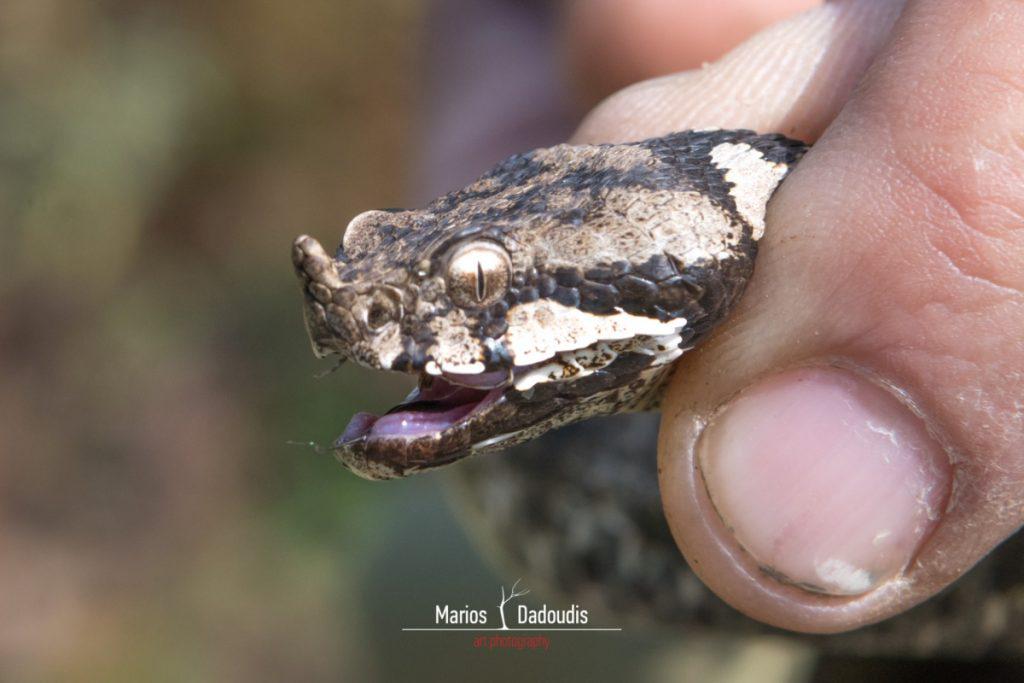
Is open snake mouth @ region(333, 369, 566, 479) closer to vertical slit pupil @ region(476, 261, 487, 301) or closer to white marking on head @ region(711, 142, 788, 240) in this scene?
vertical slit pupil @ region(476, 261, 487, 301)

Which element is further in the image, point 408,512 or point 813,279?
point 408,512

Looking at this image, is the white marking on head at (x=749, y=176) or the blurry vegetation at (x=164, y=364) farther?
the blurry vegetation at (x=164, y=364)

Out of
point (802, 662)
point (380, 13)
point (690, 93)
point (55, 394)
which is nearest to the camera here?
point (690, 93)

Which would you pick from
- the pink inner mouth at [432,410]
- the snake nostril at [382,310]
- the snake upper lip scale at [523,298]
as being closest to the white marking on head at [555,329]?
the snake upper lip scale at [523,298]

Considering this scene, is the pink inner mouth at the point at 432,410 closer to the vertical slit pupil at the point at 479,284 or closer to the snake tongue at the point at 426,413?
the snake tongue at the point at 426,413

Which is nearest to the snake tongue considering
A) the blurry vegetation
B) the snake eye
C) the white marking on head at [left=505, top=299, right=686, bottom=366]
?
the white marking on head at [left=505, top=299, right=686, bottom=366]

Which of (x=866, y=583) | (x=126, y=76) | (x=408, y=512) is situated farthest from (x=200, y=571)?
(x=866, y=583)

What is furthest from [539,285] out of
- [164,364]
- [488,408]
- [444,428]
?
[164,364]

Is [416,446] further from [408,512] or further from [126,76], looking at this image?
[126,76]
